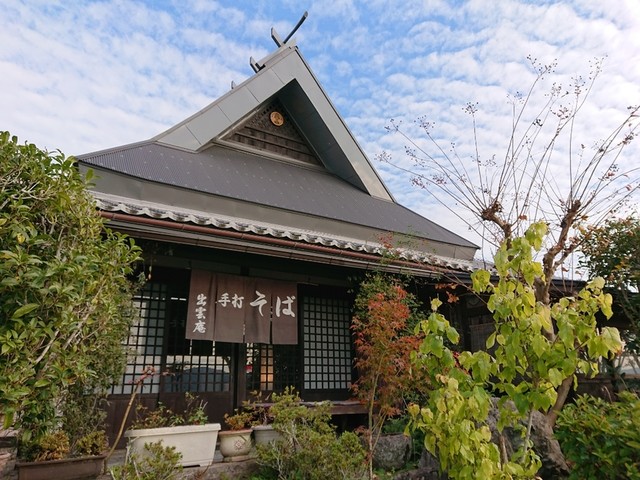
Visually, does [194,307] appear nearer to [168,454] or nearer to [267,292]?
[267,292]

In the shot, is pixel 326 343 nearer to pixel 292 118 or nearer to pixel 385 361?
pixel 385 361

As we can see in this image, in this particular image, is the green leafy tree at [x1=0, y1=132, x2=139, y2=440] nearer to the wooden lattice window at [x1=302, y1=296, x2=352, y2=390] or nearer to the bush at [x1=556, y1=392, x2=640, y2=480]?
the bush at [x1=556, y1=392, x2=640, y2=480]

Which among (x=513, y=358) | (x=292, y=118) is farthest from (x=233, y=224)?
(x=292, y=118)

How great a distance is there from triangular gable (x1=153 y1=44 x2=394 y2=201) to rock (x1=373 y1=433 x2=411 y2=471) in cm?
756

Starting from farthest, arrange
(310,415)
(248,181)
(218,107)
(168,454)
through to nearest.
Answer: (218,107) < (248,181) < (310,415) < (168,454)

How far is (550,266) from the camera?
602 centimetres

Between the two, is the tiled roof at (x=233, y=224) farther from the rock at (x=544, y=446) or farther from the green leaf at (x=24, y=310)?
the rock at (x=544, y=446)

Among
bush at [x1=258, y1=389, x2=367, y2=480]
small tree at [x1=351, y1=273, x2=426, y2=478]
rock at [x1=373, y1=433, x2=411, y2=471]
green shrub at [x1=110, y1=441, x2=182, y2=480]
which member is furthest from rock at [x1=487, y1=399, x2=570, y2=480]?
green shrub at [x1=110, y1=441, x2=182, y2=480]

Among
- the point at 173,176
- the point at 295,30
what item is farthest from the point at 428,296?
the point at 295,30

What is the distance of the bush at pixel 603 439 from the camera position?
394 cm

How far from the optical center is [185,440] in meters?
5.16

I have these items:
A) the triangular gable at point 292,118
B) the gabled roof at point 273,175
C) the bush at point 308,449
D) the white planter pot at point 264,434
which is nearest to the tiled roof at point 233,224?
the gabled roof at point 273,175

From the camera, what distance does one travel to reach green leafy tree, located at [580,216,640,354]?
25.6 ft

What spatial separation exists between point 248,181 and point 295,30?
5.90 meters
